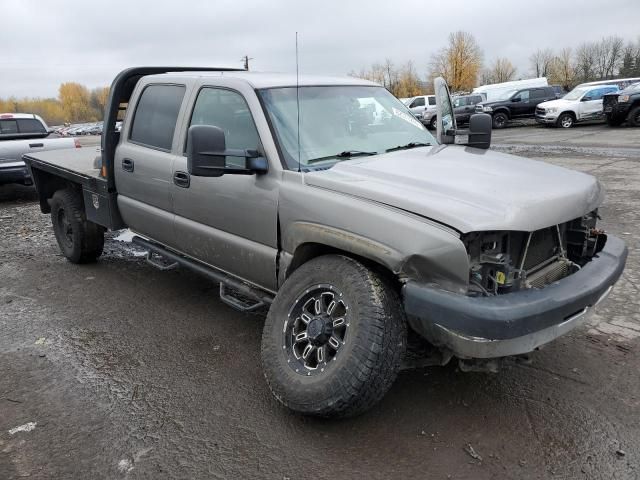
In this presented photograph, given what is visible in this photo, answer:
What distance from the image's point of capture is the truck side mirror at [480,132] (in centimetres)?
430

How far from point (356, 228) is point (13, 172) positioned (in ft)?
29.0

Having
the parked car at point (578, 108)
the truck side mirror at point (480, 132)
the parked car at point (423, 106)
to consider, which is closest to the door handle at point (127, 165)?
the truck side mirror at point (480, 132)

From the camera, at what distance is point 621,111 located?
805 inches

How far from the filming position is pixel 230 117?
377 centimetres

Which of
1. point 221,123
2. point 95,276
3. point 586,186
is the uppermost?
point 221,123

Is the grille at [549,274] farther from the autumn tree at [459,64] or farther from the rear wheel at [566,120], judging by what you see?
the autumn tree at [459,64]

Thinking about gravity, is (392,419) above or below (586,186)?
below

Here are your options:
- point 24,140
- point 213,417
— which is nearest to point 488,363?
point 213,417

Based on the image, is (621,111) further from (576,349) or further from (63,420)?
(63,420)

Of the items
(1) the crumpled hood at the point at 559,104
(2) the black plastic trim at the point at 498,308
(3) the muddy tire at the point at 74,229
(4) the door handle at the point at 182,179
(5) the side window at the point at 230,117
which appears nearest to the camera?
(2) the black plastic trim at the point at 498,308

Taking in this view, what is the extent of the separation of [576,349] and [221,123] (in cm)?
294

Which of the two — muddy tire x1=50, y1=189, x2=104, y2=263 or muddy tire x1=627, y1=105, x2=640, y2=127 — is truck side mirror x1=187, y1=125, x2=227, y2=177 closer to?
muddy tire x1=50, y1=189, x2=104, y2=263

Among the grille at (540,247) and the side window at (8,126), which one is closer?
the grille at (540,247)

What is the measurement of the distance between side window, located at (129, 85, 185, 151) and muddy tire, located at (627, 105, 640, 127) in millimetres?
20917
